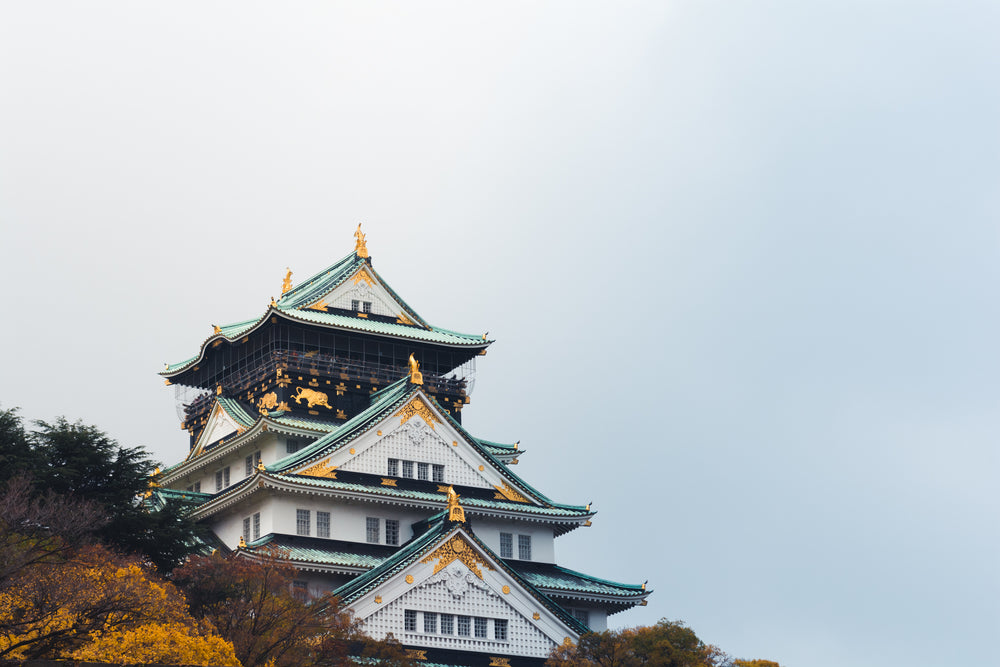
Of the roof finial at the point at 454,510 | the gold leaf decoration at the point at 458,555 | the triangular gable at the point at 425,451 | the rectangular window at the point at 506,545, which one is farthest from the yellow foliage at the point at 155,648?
the rectangular window at the point at 506,545

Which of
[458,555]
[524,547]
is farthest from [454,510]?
[524,547]

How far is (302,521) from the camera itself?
58.6 m

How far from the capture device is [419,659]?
174 feet

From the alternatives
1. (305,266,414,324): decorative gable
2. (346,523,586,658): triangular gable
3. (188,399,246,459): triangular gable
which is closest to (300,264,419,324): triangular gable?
(305,266,414,324): decorative gable

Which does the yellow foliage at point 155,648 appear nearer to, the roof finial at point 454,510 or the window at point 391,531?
the roof finial at point 454,510

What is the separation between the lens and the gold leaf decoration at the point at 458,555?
55125 mm

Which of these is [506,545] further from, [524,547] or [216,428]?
Answer: [216,428]

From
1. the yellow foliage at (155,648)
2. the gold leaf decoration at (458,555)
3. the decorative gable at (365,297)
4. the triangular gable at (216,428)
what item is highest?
the decorative gable at (365,297)

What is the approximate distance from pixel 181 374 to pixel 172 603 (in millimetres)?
35207

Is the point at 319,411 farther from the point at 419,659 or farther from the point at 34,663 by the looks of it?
the point at 34,663

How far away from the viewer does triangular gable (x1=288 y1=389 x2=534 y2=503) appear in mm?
60625

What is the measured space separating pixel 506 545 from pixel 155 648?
27.2 metres

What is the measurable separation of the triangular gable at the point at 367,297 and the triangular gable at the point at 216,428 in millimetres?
7268

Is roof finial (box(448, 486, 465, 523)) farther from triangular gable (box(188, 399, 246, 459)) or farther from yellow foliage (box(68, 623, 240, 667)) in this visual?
yellow foliage (box(68, 623, 240, 667))
